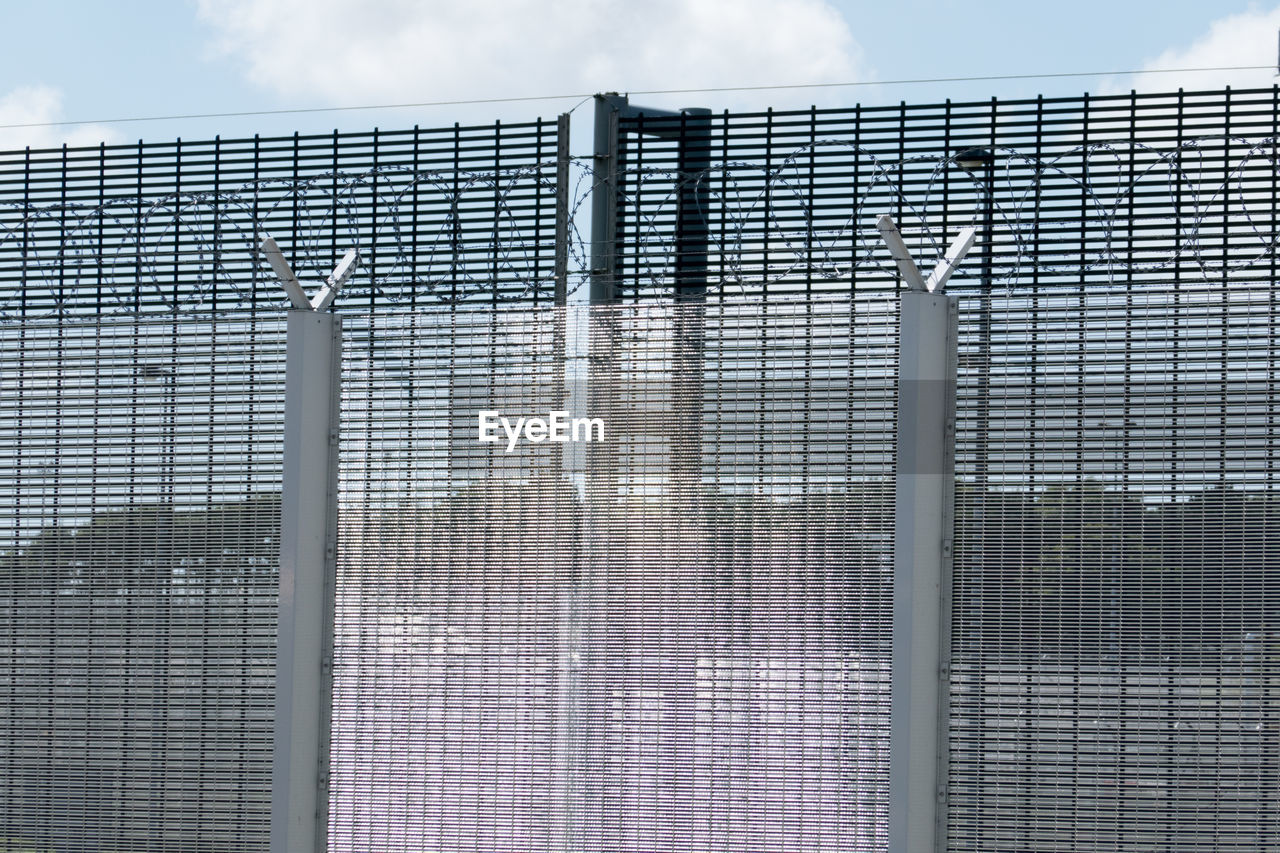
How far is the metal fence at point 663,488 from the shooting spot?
23.3 feet

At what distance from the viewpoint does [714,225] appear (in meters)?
8.60

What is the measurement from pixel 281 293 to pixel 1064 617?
15.5 ft

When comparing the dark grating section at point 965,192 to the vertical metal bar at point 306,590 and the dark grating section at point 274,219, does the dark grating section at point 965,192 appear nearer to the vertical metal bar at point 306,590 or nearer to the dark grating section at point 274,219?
the dark grating section at point 274,219

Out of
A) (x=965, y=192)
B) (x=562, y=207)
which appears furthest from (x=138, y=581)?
(x=965, y=192)

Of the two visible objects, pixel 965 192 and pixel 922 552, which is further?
pixel 965 192

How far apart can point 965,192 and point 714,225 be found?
1438mm

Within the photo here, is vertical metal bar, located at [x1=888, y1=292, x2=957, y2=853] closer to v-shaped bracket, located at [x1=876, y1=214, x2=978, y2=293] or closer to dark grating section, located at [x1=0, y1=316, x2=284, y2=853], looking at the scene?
v-shaped bracket, located at [x1=876, y1=214, x2=978, y2=293]

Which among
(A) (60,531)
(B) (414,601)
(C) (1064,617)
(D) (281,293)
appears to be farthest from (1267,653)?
(A) (60,531)

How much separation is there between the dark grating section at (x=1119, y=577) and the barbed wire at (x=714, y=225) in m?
0.77

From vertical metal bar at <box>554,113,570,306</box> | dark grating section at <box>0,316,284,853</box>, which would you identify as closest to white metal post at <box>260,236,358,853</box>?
dark grating section at <box>0,316,284,853</box>

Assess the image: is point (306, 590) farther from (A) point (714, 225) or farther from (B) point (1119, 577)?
(B) point (1119, 577)

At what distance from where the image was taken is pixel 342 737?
7.81 m

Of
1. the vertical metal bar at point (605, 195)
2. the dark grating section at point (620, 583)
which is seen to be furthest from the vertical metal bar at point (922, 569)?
the vertical metal bar at point (605, 195)

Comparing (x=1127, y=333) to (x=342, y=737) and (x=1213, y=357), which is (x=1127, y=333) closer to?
(x=1213, y=357)
